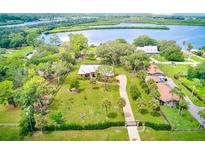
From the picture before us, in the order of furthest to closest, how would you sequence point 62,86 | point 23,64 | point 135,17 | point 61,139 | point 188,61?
1. point 135,17
2. point 188,61
3. point 23,64
4. point 62,86
5. point 61,139

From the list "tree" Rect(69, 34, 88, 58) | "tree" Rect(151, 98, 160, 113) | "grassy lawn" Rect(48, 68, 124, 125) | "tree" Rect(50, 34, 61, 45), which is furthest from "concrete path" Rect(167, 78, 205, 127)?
"tree" Rect(50, 34, 61, 45)

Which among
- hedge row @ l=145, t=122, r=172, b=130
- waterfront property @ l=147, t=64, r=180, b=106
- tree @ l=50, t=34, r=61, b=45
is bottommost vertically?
hedge row @ l=145, t=122, r=172, b=130

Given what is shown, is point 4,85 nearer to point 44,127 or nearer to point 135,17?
point 44,127

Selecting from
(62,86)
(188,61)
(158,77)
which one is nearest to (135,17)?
(188,61)

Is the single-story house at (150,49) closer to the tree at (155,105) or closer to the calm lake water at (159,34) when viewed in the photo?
the calm lake water at (159,34)

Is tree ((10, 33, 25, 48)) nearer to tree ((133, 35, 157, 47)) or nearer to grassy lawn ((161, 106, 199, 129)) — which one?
tree ((133, 35, 157, 47))

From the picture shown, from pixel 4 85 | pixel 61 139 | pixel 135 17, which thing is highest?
pixel 135 17
